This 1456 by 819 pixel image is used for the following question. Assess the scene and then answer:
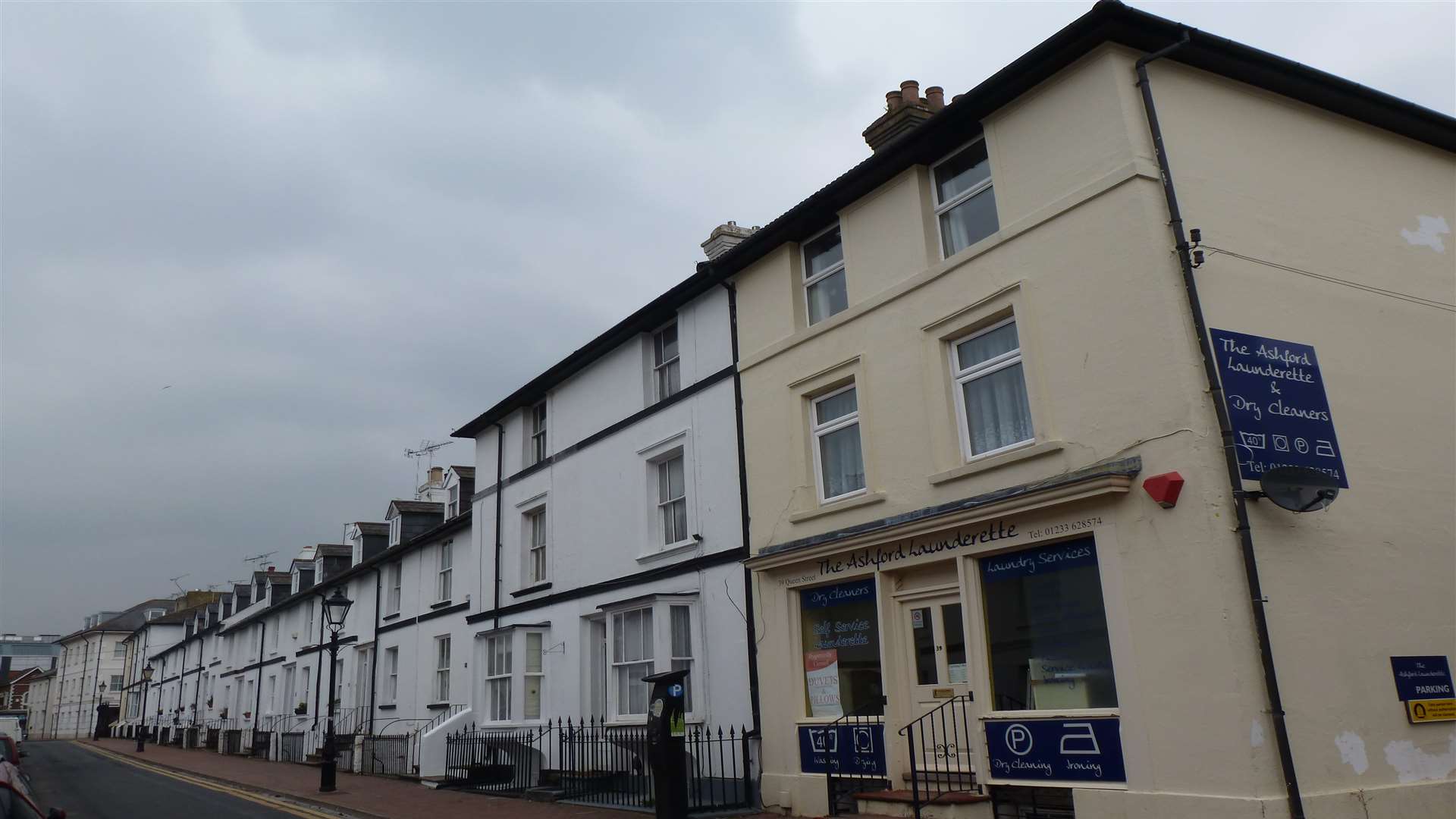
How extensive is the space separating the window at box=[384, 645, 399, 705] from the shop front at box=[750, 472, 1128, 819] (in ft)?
58.9

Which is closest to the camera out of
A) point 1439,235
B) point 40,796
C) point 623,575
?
point 1439,235

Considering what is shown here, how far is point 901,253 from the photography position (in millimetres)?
12383

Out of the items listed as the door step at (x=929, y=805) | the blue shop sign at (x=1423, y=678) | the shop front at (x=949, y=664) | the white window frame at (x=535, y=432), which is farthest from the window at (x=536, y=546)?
the blue shop sign at (x=1423, y=678)

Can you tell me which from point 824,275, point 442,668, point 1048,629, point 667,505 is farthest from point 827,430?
point 442,668

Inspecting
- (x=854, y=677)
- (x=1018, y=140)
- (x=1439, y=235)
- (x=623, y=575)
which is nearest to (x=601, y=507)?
(x=623, y=575)

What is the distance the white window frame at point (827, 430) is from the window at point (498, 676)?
32.4ft

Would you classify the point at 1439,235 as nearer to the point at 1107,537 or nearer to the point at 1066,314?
the point at 1066,314

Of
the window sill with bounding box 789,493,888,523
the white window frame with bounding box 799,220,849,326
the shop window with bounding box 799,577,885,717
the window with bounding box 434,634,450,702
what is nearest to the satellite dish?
the window sill with bounding box 789,493,888,523

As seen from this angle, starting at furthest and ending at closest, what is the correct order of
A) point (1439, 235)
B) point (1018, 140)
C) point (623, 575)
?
point (623, 575)
point (1439, 235)
point (1018, 140)

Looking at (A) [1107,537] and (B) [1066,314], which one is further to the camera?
(B) [1066,314]

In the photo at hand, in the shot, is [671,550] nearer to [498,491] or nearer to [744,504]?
[744,504]

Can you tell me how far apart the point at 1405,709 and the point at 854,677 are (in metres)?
5.78

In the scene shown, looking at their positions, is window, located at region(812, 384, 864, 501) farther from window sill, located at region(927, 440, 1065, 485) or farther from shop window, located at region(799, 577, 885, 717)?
window sill, located at region(927, 440, 1065, 485)

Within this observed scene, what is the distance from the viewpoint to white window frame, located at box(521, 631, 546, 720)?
1944 centimetres
